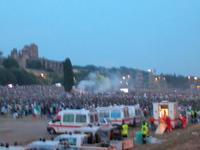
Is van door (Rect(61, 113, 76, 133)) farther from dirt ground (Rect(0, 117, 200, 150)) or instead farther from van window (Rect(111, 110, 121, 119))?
van window (Rect(111, 110, 121, 119))

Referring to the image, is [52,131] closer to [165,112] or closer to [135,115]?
[165,112]

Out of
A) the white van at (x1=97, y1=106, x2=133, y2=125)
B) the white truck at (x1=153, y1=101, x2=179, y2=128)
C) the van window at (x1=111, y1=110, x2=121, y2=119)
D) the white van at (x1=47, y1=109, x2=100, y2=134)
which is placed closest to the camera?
the white van at (x1=47, y1=109, x2=100, y2=134)

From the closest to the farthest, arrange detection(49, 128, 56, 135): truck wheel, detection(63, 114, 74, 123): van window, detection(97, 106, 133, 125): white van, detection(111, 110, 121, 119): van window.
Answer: detection(63, 114, 74, 123): van window
detection(49, 128, 56, 135): truck wheel
detection(97, 106, 133, 125): white van
detection(111, 110, 121, 119): van window

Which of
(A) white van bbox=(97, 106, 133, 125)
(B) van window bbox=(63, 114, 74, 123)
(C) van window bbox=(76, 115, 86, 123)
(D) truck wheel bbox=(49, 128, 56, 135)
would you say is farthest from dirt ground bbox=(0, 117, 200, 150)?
(A) white van bbox=(97, 106, 133, 125)

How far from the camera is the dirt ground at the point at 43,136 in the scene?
24.7 m

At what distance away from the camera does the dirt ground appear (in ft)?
81.1

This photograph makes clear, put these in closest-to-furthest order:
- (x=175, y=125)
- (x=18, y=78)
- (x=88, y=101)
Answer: (x=175, y=125), (x=88, y=101), (x=18, y=78)

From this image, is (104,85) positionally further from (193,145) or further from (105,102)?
(193,145)

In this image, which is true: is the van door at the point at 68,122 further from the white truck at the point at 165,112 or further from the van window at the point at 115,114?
the white truck at the point at 165,112

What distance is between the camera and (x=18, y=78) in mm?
110500

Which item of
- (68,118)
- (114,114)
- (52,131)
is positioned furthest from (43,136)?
(114,114)

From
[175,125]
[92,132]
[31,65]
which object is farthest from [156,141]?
[31,65]

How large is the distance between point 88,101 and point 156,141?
27.1 meters

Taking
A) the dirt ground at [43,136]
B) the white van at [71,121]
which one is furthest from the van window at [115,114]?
the white van at [71,121]
